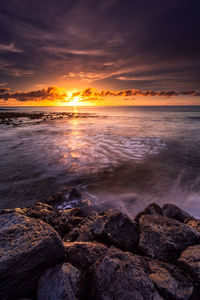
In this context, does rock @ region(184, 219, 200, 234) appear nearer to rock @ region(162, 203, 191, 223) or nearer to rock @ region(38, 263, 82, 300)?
rock @ region(162, 203, 191, 223)

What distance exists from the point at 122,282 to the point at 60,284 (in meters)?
0.88

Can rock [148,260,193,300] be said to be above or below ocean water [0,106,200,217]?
above

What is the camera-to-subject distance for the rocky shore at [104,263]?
209 cm

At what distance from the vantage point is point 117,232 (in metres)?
3.26

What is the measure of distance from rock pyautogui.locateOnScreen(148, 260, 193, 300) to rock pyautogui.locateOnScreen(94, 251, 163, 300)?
6.1 inches

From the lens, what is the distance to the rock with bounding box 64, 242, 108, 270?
262 centimetres

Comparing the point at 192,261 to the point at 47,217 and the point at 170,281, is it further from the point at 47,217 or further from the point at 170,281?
the point at 47,217

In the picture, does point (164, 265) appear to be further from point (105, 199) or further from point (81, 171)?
point (81, 171)

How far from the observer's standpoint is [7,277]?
211 centimetres

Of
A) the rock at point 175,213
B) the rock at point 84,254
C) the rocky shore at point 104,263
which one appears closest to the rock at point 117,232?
the rocky shore at point 104,263

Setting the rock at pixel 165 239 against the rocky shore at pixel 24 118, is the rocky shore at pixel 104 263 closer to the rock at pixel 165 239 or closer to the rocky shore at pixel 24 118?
the rock at pixel 165 239

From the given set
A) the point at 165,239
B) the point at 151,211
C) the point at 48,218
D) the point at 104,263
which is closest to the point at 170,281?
the point at 165,239

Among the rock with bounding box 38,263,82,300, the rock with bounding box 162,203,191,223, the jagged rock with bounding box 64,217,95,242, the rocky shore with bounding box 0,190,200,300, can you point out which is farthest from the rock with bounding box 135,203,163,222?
the rock with bounding box 38,263,82,300

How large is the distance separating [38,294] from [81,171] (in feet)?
24.6
